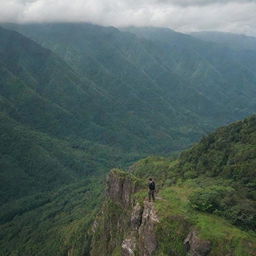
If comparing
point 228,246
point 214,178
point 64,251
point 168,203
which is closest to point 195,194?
point 168,203

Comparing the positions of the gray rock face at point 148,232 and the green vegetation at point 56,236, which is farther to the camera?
the green vegetation at point 56,236

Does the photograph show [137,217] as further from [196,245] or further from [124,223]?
[196,245]

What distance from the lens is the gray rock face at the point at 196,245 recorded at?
4544 cm

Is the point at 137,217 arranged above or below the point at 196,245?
below

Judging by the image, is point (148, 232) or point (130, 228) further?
point (130, 228)

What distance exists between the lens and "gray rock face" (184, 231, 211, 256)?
45.4 metres

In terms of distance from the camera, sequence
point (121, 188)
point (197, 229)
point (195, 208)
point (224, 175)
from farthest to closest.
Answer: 1. point (121, 188)
2. point (224, 175)
3. point (195, 208)
4. point (197, 229)

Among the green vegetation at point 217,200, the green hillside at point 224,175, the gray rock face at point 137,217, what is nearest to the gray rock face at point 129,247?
the gray rock face at point 137,217

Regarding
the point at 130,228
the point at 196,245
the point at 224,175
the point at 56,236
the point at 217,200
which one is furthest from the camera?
the point at 56,236

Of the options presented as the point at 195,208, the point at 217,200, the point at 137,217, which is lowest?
the point at 137,217

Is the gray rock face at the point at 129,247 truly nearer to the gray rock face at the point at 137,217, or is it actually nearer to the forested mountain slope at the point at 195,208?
the forested mountain slope at the point at 195,208

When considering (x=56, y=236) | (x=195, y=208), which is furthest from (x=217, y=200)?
(x=56, y=236)

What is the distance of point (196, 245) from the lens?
4625 cm

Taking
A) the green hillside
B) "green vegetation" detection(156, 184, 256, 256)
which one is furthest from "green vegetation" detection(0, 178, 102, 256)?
"green vegetation" detection(156, 184, 256, 256)
